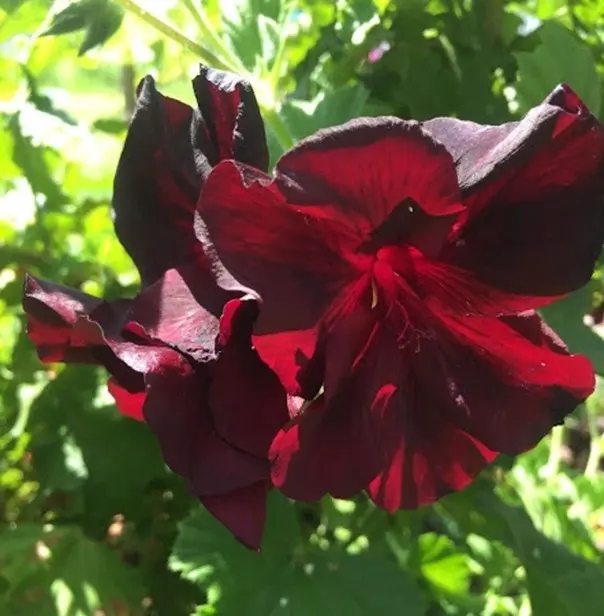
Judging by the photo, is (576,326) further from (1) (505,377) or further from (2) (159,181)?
(2) (159,181)

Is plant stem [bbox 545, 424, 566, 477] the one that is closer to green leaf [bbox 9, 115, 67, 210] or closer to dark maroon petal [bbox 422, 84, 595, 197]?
green leaf [bbox 9, 115, 67, 210]

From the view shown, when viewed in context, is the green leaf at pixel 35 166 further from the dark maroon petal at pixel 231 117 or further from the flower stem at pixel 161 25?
the dark maroon petal at pixel 231 117

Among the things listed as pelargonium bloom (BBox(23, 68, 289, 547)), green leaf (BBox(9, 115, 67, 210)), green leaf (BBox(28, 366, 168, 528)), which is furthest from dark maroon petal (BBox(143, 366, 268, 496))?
green leaf (BBox(9, 115, 67, 210))

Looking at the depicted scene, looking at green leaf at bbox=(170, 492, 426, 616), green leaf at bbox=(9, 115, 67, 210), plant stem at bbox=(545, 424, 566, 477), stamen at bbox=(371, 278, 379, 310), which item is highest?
stamen at bbox=(371, 278, 379, 310)

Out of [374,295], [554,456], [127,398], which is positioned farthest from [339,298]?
[554,456]

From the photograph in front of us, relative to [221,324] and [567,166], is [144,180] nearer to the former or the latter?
[221,324]

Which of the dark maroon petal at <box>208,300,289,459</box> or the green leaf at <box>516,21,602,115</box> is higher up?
the green leaf at <box>516,21,602,115</box>
